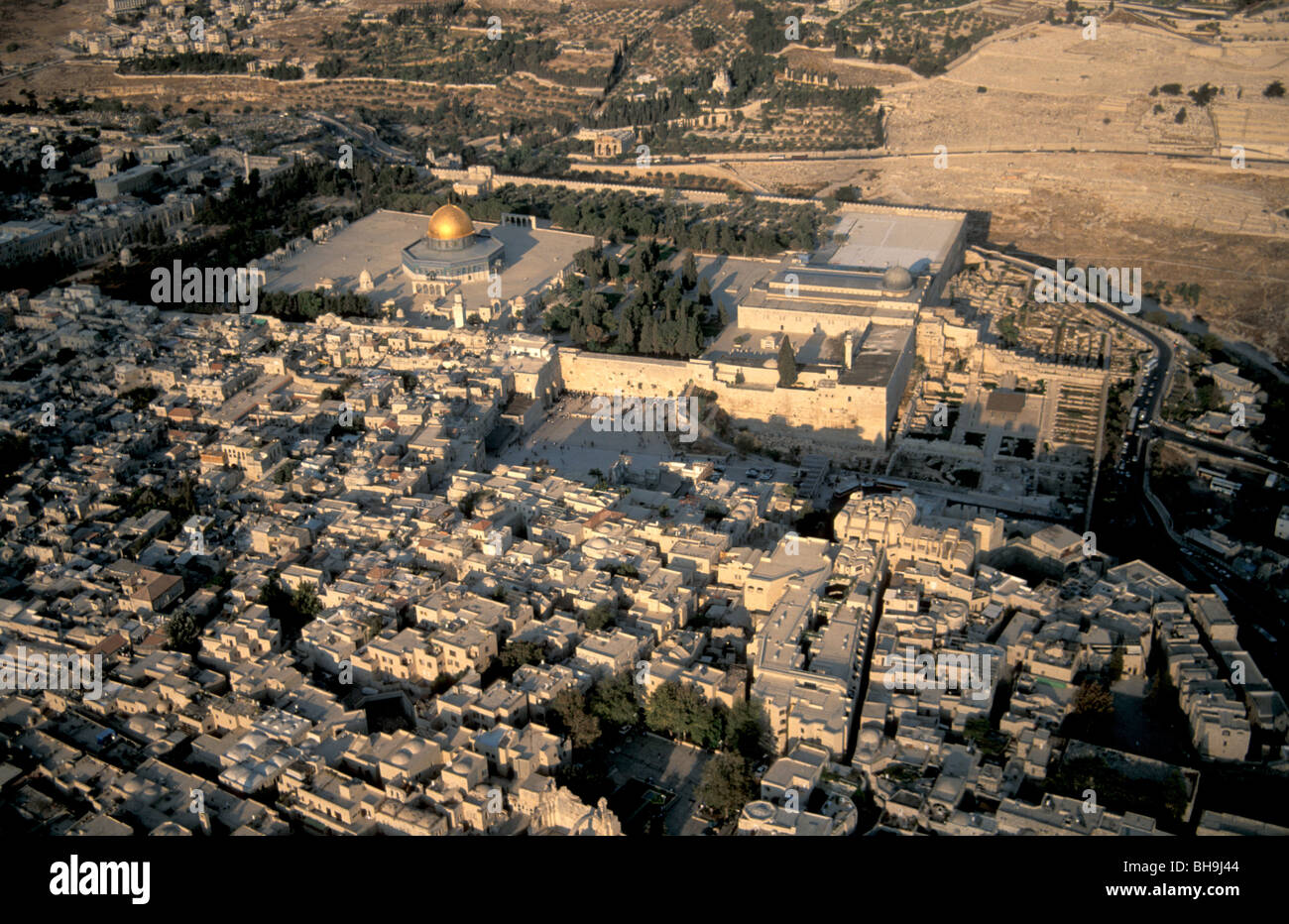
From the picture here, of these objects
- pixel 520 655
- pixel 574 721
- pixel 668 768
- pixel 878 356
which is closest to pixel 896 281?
pixel 878 356

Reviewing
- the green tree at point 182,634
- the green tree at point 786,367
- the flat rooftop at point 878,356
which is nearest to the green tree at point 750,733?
the green tree at point 182,634

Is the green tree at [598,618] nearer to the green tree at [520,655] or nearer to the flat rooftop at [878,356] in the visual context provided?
the green tree at [520,655]

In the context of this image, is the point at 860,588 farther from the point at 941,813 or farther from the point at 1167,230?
the point at 1167,230

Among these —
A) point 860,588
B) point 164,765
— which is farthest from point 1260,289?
point 164,765

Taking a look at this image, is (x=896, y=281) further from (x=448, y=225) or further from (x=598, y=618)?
(x=598, y=618)

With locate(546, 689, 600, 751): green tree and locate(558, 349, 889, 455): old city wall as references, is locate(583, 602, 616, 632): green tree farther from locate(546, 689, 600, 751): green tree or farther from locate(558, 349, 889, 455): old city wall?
locate(558, 349, 889, 455): old city wall
